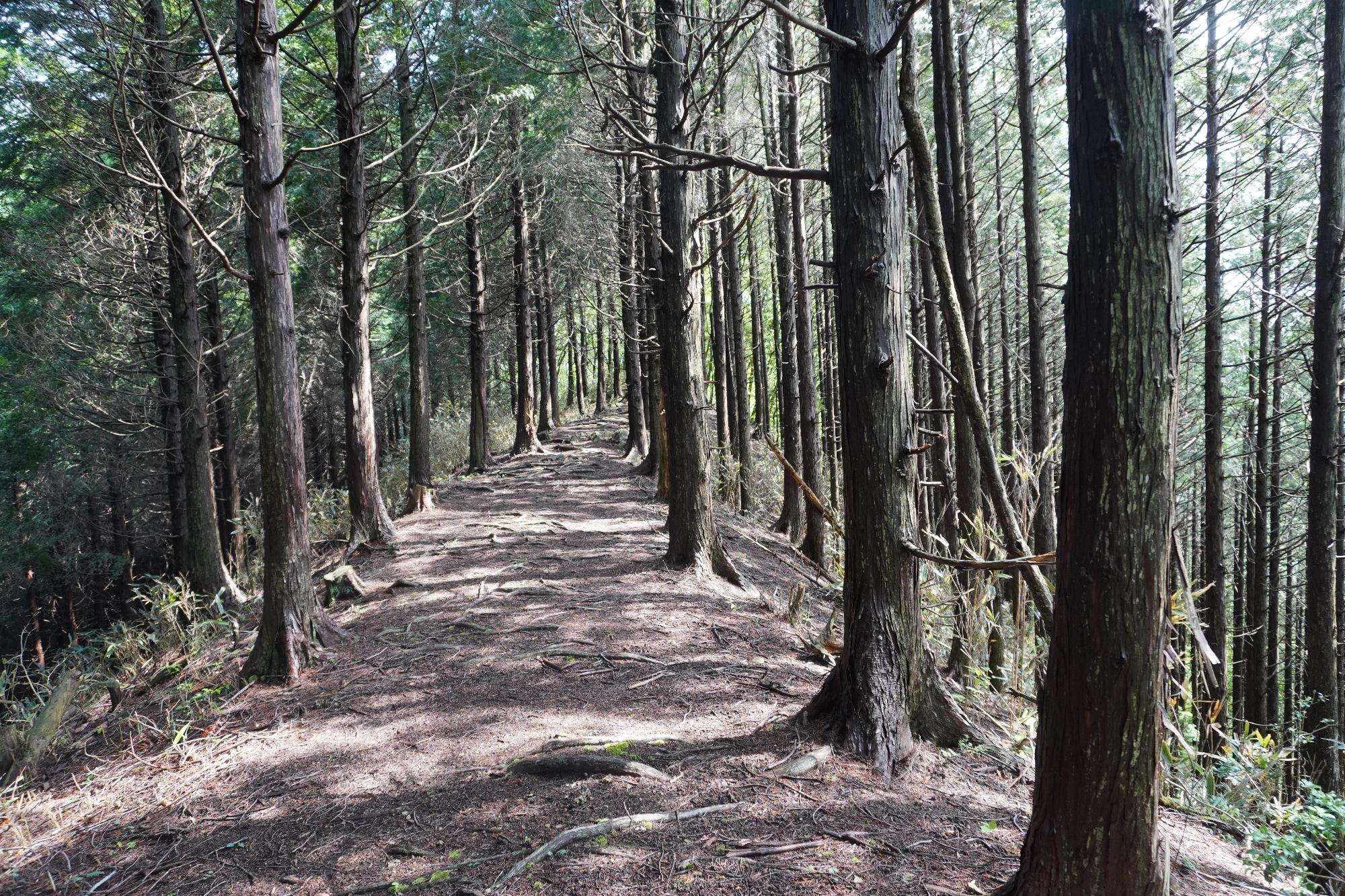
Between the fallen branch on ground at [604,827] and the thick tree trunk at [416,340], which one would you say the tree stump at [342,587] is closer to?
the thick tree trunk at [416,340]

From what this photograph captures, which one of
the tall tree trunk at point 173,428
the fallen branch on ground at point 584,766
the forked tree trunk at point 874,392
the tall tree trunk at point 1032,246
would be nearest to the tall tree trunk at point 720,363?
the tall tree trunk at point 1032,246

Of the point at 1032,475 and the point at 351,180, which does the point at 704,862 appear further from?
the point at 351,180

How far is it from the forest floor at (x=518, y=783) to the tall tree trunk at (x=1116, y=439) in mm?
680

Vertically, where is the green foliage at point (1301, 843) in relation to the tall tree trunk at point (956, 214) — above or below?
below

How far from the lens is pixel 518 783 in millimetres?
3562

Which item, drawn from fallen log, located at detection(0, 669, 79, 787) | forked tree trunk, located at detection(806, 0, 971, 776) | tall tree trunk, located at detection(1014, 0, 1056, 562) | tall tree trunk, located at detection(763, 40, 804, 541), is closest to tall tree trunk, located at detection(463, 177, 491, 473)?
tall tree trunk, located at detection(763, 40, 804, 541)

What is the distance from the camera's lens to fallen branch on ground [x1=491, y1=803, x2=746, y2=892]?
2.86m

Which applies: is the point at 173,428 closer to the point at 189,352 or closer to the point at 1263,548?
the point at 189,352

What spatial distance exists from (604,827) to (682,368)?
5.08m

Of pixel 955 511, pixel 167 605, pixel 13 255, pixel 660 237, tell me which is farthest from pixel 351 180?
pixel 955 511

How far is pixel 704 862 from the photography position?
2.75 metres

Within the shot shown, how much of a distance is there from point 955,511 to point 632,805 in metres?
5.77

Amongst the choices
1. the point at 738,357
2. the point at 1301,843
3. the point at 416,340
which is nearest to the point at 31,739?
the point at 1301,843

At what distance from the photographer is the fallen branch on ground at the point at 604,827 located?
9.39 feet
